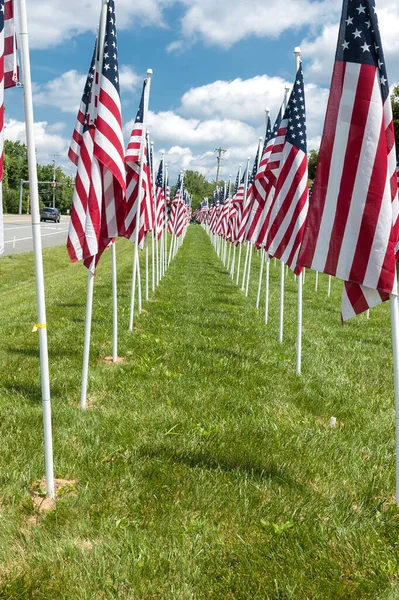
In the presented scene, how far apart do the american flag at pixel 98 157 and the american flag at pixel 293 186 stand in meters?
2.77

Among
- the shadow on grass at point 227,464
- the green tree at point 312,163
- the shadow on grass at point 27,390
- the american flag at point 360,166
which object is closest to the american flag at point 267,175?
the american flag at point 360,166

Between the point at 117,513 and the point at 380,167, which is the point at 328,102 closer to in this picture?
the point at 380,167

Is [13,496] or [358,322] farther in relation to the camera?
[358,322]

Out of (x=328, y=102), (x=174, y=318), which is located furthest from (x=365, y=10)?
(x=174, y=318)

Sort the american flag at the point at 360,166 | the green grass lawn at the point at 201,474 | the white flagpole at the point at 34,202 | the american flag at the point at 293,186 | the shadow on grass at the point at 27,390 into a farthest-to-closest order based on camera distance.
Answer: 1. the american flag at the point at 293,186
2. the shadow on grass at the point at 27,390
3. the american flag at the point at 360,166
4. the white flagpole at the point at 34,202
5. the green grass lawn at the point at 201,474

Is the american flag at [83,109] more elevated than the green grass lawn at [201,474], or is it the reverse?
the american flag at [83,109]

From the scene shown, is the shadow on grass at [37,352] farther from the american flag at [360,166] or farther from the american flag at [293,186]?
the american flag at [360,166]

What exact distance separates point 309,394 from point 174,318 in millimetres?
5245

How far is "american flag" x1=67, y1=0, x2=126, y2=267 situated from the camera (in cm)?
531

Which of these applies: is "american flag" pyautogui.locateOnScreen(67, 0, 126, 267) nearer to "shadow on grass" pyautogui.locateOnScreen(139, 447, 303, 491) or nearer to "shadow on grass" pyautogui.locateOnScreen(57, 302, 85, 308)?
"shadow on grass" pyautogui.locateOnScreen(139, 447, 303, 491)

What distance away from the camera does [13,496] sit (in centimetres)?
402

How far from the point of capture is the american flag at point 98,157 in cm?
531

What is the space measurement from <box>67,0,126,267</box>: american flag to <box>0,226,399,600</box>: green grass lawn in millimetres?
1809

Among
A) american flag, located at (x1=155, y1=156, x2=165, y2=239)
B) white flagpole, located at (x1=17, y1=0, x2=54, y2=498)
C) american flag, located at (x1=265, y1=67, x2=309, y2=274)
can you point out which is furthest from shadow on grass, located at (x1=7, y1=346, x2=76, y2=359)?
american flag, located at (x1=155, y1=156, x2=165, y2=239)
